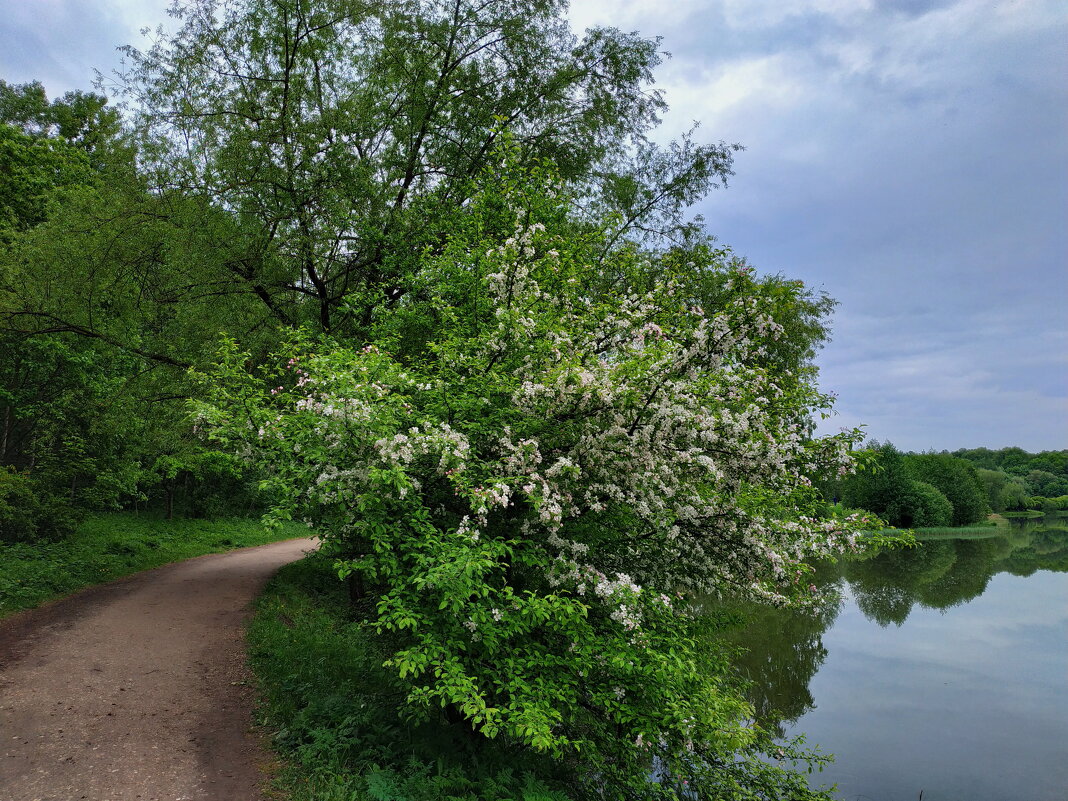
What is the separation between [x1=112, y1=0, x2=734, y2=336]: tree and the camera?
34.8ft

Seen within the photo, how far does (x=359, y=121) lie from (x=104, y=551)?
1261cm

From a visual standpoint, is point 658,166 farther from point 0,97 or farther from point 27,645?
point 0,97

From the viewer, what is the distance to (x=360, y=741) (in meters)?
6.48

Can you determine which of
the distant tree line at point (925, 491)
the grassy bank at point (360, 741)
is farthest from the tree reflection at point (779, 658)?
the distant tree line at point (925, 491)

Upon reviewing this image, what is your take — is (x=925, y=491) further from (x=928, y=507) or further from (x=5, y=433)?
(x=5, y=433)

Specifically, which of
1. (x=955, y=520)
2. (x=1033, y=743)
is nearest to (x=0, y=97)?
(x=1033, y=743)

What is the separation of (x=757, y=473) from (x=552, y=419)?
7.30 ft

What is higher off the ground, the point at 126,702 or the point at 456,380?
the point at 456,380

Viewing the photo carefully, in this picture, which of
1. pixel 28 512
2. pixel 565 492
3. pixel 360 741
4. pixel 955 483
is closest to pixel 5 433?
pixel 28 512

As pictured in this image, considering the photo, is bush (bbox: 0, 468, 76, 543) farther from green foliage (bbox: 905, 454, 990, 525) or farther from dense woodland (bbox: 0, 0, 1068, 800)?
green foliage (bbox: 905, 454, 990, 525)

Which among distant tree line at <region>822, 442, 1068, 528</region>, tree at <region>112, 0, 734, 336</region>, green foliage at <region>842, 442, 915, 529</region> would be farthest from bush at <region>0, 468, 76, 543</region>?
green foliage at <region>842, 442, 915, 529</region>

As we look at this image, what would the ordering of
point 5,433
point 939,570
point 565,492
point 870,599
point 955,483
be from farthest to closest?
point 955,483
point 939,570
point 870,599
point 5,433
point 565,492

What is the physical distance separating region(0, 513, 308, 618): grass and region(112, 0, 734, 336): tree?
5.41m

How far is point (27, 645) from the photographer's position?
847 centimetres
